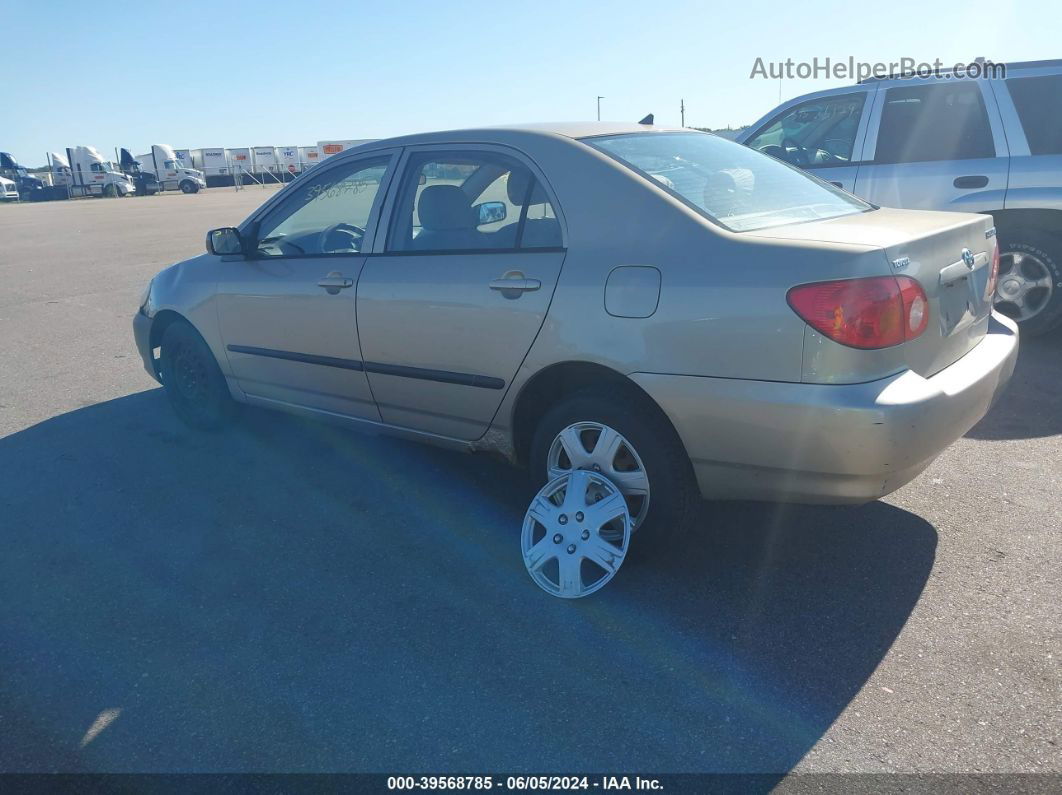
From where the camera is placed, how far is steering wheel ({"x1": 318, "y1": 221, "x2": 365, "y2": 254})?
4270 millimetres

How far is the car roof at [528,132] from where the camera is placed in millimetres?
3736

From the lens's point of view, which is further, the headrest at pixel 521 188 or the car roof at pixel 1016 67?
the car roof at pixel 1016 67

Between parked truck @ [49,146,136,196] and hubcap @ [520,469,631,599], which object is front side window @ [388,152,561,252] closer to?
hubcap @ [520,469,631,599]

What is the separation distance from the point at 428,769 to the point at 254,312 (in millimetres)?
2918

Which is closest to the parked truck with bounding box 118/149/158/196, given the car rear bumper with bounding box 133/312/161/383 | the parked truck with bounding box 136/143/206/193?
the parked truck with bounding box 136/143/206/193

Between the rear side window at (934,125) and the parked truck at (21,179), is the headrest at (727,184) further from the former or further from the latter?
the parked truck at (21,179)

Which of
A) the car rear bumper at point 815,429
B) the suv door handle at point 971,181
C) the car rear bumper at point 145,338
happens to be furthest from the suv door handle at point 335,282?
the suv door handle at point 971,181

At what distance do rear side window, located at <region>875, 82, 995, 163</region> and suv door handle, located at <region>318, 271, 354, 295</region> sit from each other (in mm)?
4249

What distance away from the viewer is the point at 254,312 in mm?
4660

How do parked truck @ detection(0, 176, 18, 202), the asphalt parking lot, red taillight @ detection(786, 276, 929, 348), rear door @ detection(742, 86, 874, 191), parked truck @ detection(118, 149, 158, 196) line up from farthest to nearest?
parked truck @ detection(118, 149, 158, 196), parked truck @ detection(0, 176, 18, 202), rear door @ detection(742, 86, 874, 191), red taillight @ detection(786, 276, 929, 348), the asphalt parking lot

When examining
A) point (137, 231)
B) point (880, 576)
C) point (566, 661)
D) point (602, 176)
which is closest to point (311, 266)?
point (602, 176)

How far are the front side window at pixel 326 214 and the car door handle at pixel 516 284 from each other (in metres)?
0.97

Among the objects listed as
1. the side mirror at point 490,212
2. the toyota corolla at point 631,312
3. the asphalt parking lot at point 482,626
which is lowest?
the asphalt parking lot at point 482,626

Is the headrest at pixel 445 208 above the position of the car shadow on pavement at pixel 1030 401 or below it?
above
